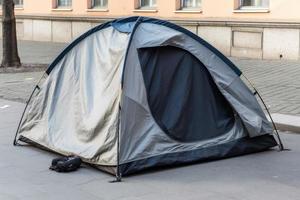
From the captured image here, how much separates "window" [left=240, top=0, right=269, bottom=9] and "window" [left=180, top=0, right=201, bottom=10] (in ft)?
5.83

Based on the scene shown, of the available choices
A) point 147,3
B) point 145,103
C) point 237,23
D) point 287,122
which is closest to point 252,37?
point 237,23

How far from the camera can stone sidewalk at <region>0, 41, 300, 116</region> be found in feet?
33.9

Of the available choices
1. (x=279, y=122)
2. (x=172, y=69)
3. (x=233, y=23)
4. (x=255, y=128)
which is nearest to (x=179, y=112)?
(x=172, y=69)

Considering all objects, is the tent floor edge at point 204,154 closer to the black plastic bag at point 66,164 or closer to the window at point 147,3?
the black plastic bag at point 66,164

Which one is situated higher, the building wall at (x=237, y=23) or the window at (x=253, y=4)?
the window at (x=253, y=4)

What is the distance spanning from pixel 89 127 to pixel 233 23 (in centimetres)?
1121

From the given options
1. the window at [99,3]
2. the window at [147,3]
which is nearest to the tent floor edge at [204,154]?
the window at [147,3]

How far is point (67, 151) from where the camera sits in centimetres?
700

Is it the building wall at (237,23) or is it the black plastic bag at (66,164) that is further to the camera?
the building wall at (237,23)

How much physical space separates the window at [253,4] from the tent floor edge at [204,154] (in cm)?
1013

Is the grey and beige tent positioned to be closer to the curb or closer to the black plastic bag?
the black plastic bag

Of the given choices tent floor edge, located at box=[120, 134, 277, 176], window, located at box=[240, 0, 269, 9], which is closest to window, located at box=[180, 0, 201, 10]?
window, located at box=[240, 0, 269, 9]

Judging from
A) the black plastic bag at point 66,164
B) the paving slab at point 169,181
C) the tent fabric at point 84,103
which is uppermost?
the tent fabric at point 84,103

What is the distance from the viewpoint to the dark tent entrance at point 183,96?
272 inches
